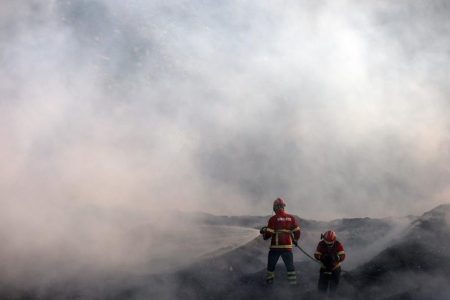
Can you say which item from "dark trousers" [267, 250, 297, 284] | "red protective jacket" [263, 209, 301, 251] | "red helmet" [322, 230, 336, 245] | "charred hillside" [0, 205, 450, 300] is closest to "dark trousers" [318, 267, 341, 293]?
"charred hillside" [0, 205, 450, 300]

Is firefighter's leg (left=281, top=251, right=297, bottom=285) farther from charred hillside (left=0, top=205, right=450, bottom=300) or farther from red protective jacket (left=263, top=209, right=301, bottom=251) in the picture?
charred hillside (left=0, top=205, right=450, bottom=300)

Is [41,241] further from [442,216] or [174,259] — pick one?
[442,216]

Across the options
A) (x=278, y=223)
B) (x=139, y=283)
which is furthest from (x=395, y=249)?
(x=139, y=283)

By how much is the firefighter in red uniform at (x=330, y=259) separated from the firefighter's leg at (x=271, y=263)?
0.87 meters

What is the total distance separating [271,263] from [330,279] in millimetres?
1207

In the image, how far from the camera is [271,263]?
1072 centimetres

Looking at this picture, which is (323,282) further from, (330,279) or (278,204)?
(278,204)

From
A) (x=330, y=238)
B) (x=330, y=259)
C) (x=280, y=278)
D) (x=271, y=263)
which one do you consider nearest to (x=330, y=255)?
(x=330, y=259)

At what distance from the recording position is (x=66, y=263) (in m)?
11.1

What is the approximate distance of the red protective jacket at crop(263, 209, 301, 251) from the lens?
1057 centimetres

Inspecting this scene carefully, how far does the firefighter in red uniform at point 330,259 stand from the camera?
33.1 feet

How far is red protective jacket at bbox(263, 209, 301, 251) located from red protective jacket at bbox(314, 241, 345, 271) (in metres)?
0.61

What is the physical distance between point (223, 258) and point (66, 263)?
3359 millimetres

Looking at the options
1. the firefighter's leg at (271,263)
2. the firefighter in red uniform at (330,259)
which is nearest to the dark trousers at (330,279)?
the firefighter in red uniform at (330,259)
